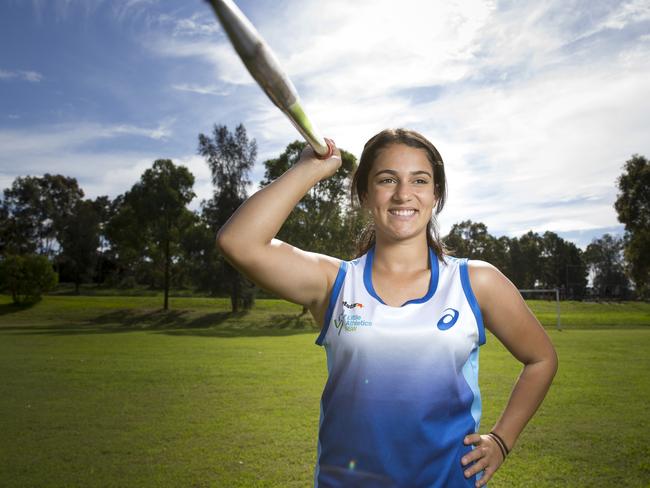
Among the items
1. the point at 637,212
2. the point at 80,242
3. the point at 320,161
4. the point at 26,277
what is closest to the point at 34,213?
the point at 80,242

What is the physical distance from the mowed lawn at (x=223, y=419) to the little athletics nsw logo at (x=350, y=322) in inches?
163

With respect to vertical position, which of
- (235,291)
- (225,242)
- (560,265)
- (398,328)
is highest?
(560,265)

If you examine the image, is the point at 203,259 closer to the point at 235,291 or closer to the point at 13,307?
the point at 235,291

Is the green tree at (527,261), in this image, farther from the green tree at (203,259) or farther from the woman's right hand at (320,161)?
the woman's right hand at (320,161)

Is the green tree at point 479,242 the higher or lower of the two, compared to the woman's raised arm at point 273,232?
higher

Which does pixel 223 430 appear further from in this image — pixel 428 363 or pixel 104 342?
pixel 104 342

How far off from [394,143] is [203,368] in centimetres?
1301

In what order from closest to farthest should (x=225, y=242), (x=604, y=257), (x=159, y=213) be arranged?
(x=225, y=242)
(x=159, y=213)
(x=604, y=257)

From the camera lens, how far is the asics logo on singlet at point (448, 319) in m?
2.30

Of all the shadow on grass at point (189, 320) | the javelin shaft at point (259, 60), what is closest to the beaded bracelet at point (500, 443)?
the javelin shaft at point (259, 60)

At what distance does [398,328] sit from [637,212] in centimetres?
5572

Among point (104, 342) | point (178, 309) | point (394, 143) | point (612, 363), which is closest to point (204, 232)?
point (178, 309)

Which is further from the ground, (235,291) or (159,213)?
(159,213)

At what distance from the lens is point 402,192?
8.17 feet
